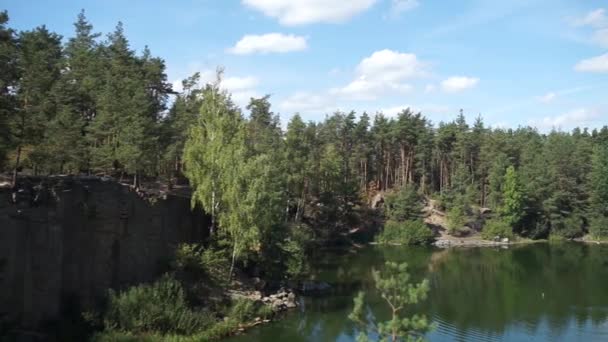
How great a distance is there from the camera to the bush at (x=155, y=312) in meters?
23.0

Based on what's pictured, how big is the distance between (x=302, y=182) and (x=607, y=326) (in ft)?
94.0

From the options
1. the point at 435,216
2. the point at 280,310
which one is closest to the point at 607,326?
the point at 280,310

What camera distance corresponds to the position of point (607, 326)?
30.1 meters

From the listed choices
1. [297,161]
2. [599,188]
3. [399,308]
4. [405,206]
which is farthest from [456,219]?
[399,308]

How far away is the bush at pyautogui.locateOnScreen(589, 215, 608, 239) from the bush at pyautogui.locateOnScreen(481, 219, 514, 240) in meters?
9.93

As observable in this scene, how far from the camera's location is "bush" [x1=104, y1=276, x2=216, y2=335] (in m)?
23.0

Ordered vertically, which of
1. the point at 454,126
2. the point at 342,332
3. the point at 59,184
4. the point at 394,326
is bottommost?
the point at 342,332

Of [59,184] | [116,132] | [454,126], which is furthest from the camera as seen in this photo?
[454,126]

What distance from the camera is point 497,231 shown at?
64.4m

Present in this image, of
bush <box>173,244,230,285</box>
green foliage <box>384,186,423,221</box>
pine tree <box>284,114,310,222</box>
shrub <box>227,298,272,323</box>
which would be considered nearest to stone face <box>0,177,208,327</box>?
bush <box>173,244,230,285</box>

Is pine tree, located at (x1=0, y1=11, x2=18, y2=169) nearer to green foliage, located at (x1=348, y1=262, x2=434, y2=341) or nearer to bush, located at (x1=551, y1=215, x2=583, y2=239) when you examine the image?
green foliage, located at (x1=348, y1=262, x2=434, y2=341)

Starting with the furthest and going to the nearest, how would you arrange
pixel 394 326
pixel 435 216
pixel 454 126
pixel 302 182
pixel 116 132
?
pixel 454 126
pixel 435 216
pixel 302 182
pixel 116 132
pixel 394 326

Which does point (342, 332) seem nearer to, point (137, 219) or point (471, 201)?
point (137, 219)

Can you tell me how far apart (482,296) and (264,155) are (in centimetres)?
1641
